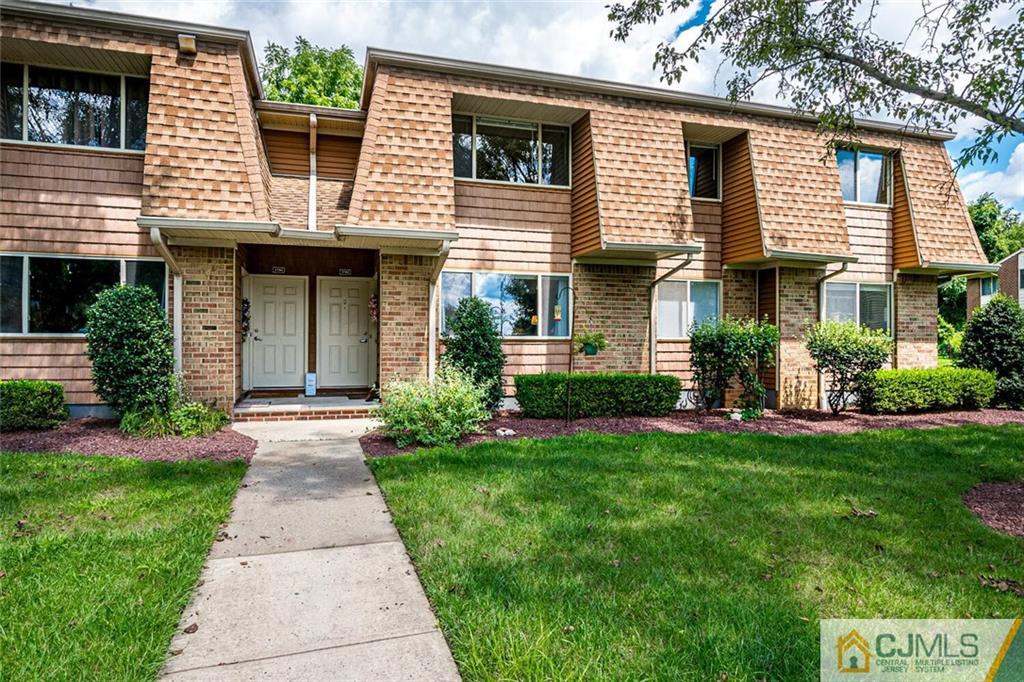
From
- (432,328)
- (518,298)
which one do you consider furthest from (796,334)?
(432,328)

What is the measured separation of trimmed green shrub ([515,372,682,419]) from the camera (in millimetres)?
9164

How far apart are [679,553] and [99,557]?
3.85 metres

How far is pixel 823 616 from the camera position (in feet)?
9.93

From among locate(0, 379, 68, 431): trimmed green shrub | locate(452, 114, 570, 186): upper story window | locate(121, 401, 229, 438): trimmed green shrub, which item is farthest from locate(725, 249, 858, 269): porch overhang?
locate(0, 379, 68, 431): trimmed green shrub

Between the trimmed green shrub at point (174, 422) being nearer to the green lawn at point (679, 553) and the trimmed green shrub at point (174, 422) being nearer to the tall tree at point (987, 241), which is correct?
the green lawn at point (679, 553)

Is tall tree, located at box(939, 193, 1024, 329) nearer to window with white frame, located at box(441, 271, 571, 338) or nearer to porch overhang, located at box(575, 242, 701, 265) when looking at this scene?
porch overhang, located at box(575, 242, 701, 265)

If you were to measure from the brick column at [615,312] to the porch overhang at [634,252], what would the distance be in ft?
0.47

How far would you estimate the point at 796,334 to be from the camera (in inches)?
449

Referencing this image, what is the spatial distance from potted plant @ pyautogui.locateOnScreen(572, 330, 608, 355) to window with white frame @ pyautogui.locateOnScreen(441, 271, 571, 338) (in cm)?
26

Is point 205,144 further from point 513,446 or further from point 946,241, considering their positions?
point 946,241

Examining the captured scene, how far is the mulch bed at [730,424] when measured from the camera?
26.6ft

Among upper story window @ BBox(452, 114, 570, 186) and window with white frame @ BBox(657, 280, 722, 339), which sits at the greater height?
upper story window @ BBox(452, 114, 570, 186)

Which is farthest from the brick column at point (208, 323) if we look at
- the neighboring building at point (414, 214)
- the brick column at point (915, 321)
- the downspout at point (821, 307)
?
the brick column at point (915, 321)

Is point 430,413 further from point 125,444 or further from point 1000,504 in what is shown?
point 1000,504
